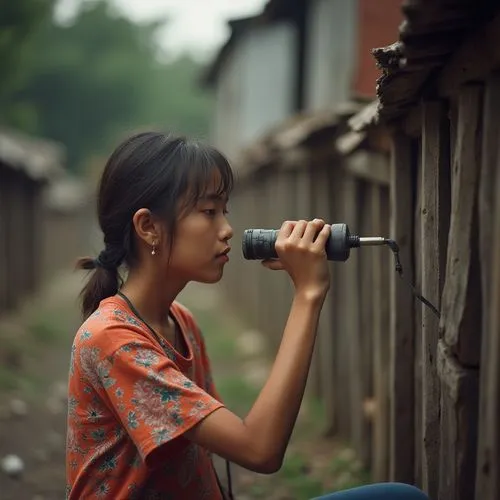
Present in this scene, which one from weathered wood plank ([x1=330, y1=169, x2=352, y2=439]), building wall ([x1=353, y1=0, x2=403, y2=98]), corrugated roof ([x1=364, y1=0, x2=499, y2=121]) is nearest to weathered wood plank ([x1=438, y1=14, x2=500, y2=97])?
corrugated roof ([x1=364, y1=0, x2=499, y2=121])

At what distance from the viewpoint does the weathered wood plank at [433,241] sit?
3.22 m

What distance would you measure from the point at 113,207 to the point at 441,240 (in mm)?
1205

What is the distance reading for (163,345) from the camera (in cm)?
A: 283

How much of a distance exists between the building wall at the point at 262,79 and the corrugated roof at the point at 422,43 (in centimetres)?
1139

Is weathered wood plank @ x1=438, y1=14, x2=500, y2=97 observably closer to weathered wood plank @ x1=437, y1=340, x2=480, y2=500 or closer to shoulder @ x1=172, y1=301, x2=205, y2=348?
weathered wood plank @ x1=437, y1=340, x2=480, y2=500

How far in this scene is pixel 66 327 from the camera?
15.2 metres

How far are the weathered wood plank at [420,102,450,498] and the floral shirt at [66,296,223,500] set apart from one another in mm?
851

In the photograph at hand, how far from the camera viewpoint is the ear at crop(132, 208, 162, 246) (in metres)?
2.81

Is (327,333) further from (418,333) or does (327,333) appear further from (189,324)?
(189,324)

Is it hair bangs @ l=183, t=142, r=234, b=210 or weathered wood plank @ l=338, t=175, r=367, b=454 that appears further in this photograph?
weathered wood plank @ l=338, t=175, r=367, b=454

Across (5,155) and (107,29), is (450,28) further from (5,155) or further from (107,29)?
(107,29)

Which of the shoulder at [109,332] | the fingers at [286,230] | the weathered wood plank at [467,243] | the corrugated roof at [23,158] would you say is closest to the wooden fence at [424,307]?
the weathered wood plank at [467,243]

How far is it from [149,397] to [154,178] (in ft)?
2.30

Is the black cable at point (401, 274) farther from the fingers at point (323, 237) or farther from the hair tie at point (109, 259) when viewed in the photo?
the hair tie at point (109, 259)
